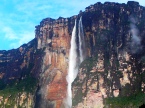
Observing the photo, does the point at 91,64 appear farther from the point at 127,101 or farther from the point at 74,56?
the point at 127,101

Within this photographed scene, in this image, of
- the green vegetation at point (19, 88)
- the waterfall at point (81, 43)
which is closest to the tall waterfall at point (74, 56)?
the waterfall at point (81, 43)

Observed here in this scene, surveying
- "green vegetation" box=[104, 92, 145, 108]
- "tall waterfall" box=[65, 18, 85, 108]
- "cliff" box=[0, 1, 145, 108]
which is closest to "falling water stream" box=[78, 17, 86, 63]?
"tall waterfall" box=[65, 18, 85, 108]

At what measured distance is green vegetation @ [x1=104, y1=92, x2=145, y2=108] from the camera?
75.2m

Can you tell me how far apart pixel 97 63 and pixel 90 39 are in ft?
38.8

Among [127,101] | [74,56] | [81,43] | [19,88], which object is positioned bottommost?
[127,101]

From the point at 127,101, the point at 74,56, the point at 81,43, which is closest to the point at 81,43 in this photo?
the point at 81,43

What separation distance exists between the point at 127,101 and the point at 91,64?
15.2m

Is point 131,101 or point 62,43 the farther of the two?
point 62,43

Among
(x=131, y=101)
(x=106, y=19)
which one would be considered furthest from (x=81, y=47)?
(x=131, y=101)

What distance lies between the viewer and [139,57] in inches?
3433

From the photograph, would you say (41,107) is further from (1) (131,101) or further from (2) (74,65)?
(1) (131,101)

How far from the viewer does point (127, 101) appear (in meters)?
77.2

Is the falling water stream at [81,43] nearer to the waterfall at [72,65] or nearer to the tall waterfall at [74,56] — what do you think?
the tall waterfall at [74,56]

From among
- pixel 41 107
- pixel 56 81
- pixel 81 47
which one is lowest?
pixel 41 107
